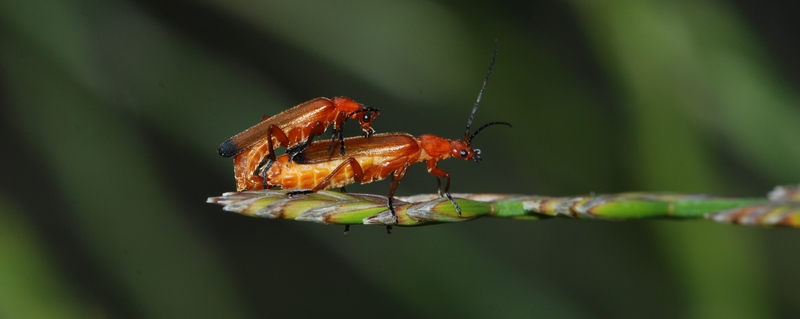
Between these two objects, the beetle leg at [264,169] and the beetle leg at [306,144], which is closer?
the beetle leg at [264,169]

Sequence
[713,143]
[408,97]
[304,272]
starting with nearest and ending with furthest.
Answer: [713,143] < [408,97] < [304,272]

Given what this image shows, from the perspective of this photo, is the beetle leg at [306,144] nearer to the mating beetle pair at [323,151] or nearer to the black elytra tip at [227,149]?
the mating beetle pair at [323,151]

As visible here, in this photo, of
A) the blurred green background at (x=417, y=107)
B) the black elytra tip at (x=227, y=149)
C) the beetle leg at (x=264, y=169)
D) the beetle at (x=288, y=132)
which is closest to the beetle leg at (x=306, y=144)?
the beetle at (x=288, y=132)

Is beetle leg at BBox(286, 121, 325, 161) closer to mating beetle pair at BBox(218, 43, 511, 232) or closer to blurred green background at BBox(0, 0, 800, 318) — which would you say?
mating beetle pair at BBox(218, 43, 511, 232)

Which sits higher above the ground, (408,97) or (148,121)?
(408,97)

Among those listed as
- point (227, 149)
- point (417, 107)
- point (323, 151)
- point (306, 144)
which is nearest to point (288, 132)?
point (306, 144)

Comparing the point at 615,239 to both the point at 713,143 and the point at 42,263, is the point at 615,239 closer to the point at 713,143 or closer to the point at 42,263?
the point at 713,143

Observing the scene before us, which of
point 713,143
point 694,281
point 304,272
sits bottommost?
point 304,272

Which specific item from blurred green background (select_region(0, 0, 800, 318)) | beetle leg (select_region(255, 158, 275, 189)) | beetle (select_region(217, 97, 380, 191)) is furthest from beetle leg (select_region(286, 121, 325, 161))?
blurred green background (select_region(0, 0, 800, 318))

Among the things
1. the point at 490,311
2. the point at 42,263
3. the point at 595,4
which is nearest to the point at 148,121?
the point at 42,263
